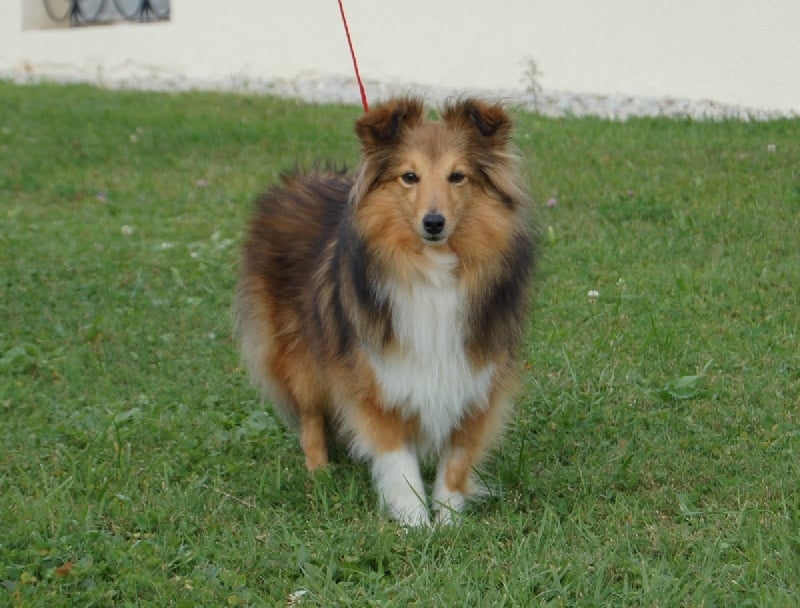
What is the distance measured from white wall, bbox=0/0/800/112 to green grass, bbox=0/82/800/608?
108cm

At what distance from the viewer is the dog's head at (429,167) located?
171 inches

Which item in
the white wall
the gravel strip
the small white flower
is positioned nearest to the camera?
the small white flower

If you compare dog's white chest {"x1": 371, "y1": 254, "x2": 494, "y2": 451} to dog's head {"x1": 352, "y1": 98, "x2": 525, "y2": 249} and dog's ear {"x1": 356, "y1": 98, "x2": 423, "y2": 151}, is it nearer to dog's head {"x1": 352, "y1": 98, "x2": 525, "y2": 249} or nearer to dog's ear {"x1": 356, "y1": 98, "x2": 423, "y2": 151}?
dog's head {"x1": 352, "y1": 98, "x2": 525, "y2": 249}

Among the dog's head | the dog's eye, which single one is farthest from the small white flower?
the dog's eye

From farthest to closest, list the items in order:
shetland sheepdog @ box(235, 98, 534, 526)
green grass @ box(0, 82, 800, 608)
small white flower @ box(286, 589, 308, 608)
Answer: shetland sheepdog @ box(235, 98, 534, 526)
green grass @ box(0, 82, 800, 608)
small white flower @ box(286, 589, 308, 608)

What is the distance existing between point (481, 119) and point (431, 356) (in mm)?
905

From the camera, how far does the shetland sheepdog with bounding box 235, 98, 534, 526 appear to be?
4.38 m

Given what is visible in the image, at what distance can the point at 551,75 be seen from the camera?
39.3 ft

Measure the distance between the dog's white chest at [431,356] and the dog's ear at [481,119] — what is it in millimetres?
496

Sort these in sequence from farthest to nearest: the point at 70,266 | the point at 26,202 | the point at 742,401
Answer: the point at 26,202, the point at 70,266, the point at 742,401

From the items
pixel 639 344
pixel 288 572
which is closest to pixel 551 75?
pixel 639 344

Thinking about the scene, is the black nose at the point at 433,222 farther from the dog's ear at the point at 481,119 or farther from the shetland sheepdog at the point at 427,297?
the dog's ear at the point at 481,119

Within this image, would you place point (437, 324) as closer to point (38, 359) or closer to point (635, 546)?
point (635, 546)

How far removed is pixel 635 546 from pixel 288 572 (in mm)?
1167
